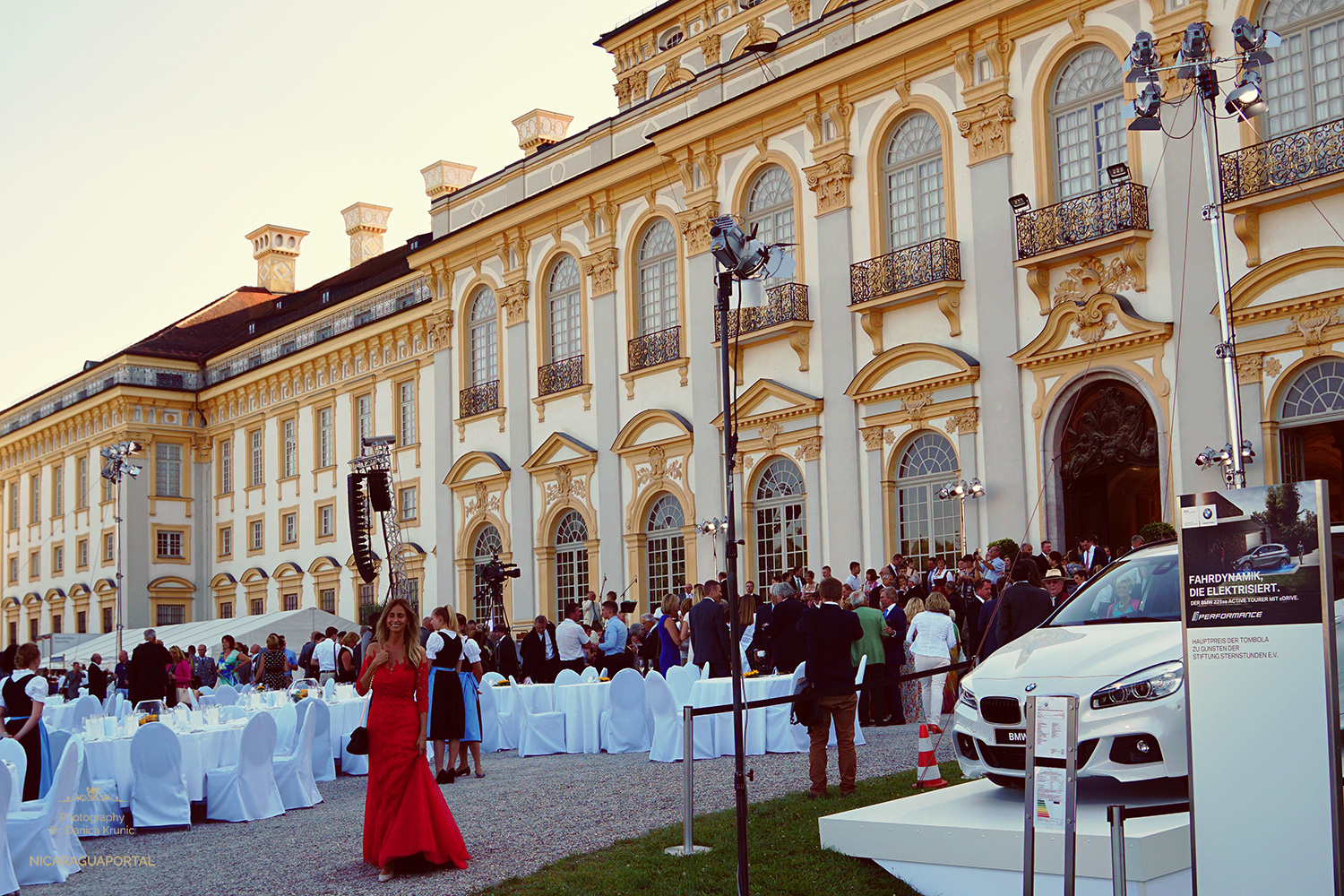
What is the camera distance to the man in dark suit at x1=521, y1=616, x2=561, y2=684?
2202cm

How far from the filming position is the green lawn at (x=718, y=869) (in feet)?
27.0

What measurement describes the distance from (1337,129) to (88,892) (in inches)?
655

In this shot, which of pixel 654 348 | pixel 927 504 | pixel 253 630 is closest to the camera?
pixel 927 504

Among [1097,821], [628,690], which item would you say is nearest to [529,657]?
[628,690]

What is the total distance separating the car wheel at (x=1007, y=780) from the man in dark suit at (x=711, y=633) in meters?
7.72

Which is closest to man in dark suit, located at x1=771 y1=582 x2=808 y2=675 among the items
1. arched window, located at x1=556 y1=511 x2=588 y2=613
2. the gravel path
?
the gravel path

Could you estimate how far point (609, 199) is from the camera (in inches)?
1182

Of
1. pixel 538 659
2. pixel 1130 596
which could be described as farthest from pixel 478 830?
pixel 538 659

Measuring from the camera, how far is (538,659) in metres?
22.1

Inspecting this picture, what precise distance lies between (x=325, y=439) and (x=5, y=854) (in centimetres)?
3289

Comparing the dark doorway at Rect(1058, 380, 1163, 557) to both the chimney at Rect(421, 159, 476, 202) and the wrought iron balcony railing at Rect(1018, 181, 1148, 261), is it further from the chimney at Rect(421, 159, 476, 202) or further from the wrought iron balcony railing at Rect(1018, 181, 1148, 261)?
the chimney at Rect(421, 159, 476, 202)

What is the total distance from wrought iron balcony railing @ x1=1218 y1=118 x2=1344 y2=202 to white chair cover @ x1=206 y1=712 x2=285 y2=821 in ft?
45.9

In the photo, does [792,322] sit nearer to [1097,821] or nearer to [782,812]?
[782,812]

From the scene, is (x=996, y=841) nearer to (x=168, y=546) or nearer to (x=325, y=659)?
(x=325, y=659)
